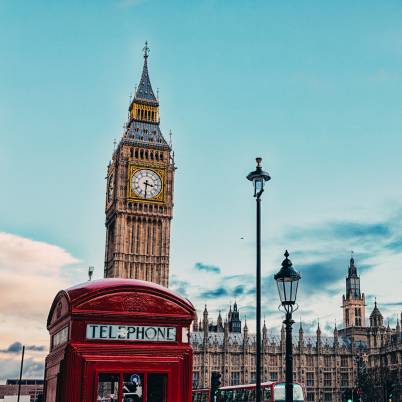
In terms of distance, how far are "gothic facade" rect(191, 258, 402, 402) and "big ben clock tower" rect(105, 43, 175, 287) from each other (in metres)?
15.2

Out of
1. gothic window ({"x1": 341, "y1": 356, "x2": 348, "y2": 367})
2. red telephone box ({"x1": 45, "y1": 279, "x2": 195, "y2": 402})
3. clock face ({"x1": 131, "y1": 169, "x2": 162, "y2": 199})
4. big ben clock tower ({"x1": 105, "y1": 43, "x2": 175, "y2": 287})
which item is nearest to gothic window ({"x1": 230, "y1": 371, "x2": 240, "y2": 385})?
gothic window ({"x1": 341, "y1": 356, "x2": 348, "y2": 367})

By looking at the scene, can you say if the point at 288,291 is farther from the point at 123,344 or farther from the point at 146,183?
the point at 146,183

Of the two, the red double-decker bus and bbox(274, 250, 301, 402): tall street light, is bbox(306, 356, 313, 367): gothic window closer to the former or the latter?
the red double-decker bus

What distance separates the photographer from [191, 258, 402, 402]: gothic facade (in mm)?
79312

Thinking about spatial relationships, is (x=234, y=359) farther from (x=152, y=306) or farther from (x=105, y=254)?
(x=152, y=306)

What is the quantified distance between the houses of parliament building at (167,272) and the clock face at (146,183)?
109 mm

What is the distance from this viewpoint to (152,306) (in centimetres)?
836

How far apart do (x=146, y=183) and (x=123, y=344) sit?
64.0 m

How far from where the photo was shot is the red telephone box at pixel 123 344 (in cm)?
781

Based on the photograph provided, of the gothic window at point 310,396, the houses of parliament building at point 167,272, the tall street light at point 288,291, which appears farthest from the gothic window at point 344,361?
the tall street light at point 288,291

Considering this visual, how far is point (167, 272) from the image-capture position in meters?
69.6

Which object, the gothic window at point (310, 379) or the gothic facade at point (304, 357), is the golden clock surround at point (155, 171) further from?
the gothic window at point (310, 379)

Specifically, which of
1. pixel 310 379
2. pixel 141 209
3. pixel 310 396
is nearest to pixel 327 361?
pixel 310 379

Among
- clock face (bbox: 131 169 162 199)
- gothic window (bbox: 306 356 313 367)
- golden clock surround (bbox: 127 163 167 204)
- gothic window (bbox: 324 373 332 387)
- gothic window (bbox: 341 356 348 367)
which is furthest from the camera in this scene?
gothic window (bbox: 341 356 348 367)
